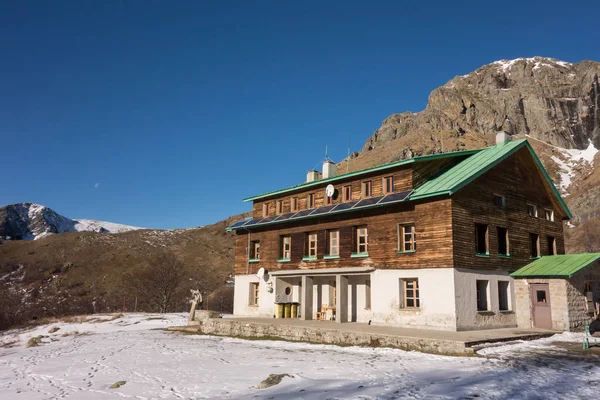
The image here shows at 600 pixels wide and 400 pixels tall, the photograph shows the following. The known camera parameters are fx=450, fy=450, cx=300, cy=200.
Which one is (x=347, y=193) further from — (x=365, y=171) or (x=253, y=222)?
(x=253, y=222)

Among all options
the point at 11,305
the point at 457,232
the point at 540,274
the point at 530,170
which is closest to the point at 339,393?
the point at 457,232

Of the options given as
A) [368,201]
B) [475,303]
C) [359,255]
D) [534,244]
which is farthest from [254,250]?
[534,244]

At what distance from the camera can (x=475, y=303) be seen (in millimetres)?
22219

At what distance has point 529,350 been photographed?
1705 centimetres

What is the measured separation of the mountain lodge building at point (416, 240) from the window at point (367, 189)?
60 mm

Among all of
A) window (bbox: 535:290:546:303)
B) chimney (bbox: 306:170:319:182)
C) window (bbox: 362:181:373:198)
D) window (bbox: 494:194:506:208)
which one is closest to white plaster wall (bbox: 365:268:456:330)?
window (bbox: 362:181:373:198)

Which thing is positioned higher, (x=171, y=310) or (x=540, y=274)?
(x=540, y=274)

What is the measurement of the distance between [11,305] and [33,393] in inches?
2066

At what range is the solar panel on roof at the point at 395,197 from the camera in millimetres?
23469

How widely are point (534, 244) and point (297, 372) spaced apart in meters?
20.3

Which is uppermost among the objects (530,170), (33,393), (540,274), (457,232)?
(530,170)

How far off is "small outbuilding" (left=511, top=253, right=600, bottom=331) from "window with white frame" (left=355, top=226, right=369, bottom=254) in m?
8.14

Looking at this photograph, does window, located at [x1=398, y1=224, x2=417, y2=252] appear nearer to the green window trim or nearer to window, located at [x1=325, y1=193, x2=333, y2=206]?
the green window trim

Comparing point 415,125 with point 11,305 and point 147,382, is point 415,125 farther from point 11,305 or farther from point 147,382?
point 147,382
